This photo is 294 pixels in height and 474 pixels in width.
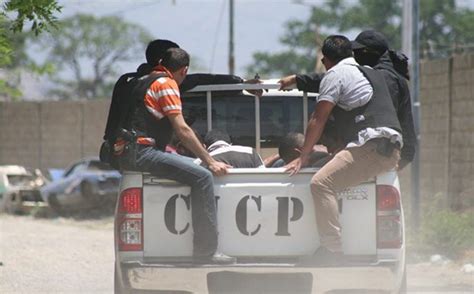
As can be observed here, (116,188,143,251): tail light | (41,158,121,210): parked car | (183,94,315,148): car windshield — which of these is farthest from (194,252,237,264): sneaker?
(41,158,121,210): parked car

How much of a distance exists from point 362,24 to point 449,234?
127ft

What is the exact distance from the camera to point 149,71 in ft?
26.7

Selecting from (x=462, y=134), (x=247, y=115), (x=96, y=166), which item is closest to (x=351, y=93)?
(x=247, y=115)

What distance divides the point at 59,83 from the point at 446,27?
3167cm

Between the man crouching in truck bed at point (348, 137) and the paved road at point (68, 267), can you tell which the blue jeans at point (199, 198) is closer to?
the man crouching in truck bed at point (348, 137)

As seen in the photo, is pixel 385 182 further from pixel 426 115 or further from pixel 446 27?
pixel 446 27

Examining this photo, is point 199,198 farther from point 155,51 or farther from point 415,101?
point 415,101

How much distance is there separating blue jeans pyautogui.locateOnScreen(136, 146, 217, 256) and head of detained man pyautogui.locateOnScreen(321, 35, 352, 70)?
4.34ft

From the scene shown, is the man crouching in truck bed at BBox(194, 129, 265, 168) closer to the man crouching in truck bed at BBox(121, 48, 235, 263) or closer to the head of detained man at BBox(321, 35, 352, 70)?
the man crouching in truck bed at BBox(121, 48, 235, 263)

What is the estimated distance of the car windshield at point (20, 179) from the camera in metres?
25.4

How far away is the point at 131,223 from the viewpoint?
7.38 m

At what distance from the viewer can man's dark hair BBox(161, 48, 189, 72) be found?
25.8ft

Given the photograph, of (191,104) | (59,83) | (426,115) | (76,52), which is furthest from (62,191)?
(76,52)

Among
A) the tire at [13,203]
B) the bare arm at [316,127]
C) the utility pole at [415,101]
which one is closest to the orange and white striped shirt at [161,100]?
the bare arm at [316,127]
